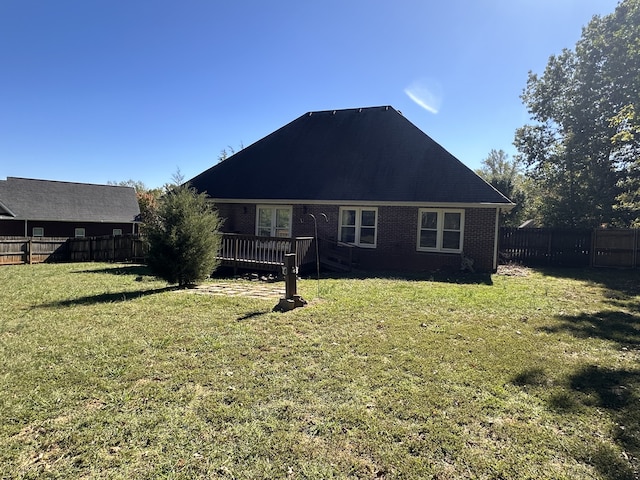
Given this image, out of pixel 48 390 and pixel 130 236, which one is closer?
pixel 48 390

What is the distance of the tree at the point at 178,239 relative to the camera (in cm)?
898

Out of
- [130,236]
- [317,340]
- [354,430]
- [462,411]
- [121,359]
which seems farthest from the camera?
[130,236]

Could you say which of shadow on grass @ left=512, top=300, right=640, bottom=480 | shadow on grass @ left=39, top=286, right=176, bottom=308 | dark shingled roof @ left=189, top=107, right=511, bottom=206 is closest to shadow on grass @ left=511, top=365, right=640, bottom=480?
shadow on grass @ left=512, top=300, right=640, bottom=480

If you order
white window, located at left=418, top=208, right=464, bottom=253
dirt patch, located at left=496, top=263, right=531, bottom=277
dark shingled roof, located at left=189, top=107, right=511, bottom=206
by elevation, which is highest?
dark shingled roof, located at left=189, top=107, right=511, bottom=206

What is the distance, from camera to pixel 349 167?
1585 centimetres

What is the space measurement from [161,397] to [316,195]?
1205 centimetres

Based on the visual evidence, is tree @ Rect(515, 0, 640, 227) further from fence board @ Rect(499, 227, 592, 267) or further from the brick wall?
the brick wall

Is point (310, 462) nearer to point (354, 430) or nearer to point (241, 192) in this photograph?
point (354, 430)

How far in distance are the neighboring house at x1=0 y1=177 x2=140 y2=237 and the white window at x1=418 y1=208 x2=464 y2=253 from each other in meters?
24.7

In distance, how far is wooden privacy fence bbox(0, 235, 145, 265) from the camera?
18.4 meters

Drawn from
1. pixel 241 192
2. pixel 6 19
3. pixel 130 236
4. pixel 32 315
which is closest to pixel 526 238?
pixel 241 192

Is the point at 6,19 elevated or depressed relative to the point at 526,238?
elevated

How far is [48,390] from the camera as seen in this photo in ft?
12.2

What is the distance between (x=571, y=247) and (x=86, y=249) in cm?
2391
